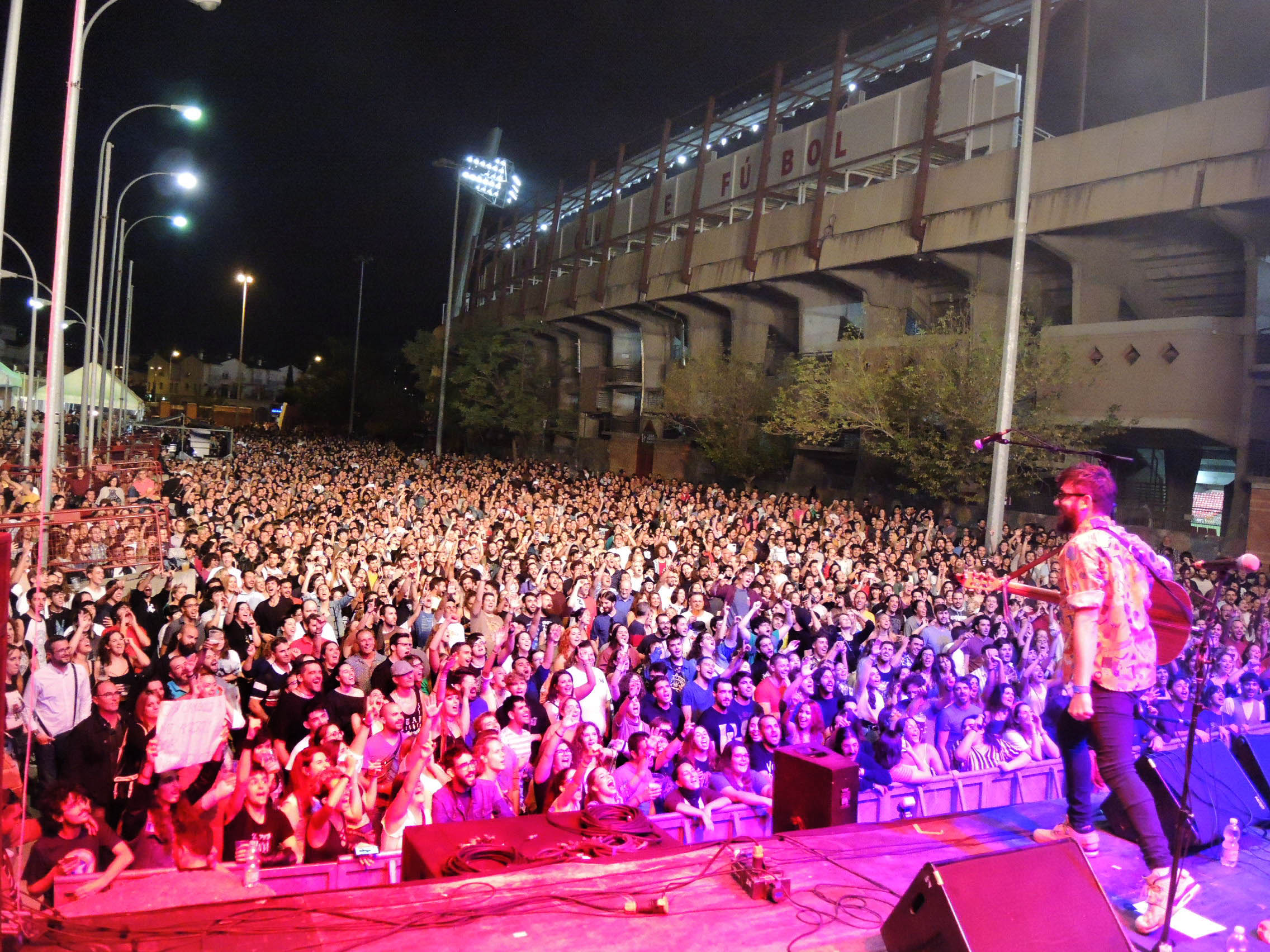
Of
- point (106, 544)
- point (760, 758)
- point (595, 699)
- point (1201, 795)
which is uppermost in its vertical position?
point (106, 544)

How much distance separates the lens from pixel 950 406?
18.5 m

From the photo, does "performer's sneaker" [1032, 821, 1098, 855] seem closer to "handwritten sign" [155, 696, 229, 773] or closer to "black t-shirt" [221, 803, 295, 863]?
"black t-shirt" [221, 803, 295, 863]

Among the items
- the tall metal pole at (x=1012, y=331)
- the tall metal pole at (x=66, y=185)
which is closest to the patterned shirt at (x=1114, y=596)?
the tall metal pole at (x=66, y=185)

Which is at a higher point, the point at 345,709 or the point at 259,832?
the point at 345,709

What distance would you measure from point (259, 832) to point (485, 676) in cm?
256

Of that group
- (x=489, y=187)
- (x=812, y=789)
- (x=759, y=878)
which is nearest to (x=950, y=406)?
(x=812, y=789)

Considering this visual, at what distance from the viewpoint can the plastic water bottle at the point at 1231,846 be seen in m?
4.07

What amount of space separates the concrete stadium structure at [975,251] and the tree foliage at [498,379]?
603cm

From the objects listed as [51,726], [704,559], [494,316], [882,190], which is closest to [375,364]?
[494,316]

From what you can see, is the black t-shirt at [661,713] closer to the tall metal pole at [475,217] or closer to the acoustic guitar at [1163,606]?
the acoustic guitar at [1163,606]

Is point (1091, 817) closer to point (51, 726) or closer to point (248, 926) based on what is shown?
point (248, 926)

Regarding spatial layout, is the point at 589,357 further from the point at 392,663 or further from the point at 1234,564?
the point at 1234,564

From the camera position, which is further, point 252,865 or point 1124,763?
point 252,865

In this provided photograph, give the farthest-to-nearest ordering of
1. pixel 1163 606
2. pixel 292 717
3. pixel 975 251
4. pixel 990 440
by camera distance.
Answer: pixel 975 251 → pixel 292 717 → pixel 990 440 → pixel 1163 606
